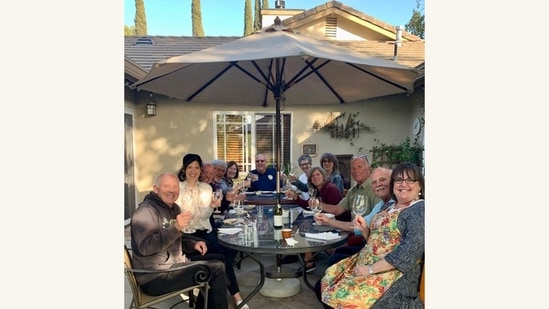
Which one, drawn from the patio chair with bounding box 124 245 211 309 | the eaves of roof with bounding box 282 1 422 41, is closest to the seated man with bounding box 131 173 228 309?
the patio chair with bounding box 124 245 211 309

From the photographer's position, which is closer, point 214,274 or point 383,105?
point 214,274

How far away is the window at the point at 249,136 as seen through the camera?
696cm

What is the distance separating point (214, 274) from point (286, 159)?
15.4 ft

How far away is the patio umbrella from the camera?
2.27 meters

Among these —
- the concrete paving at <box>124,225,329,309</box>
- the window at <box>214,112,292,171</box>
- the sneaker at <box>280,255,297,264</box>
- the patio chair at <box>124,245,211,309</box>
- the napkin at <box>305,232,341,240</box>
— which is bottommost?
the concrete paving at <box>124,225,329,309</box>

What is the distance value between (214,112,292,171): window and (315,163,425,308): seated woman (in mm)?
4867

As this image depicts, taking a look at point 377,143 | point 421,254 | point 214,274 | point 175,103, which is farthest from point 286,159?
point 421,254

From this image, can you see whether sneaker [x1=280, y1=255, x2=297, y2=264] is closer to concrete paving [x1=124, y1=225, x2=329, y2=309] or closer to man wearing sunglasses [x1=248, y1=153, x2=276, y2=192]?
concrete paving [x1=124, y1=225, x2=329, y2=309]

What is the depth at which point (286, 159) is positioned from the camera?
700 cm

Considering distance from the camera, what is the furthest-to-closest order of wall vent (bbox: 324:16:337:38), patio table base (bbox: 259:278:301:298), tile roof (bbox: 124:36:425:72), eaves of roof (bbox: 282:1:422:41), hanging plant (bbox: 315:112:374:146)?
wall vent (bbox: 324:16:337:38) < eaves of roof (bbox: 282:1:422:41) < tile roof (bbox: 124:36:425:72) < hanging plant (bbox: 315:112:374:146) < patio table base (bbox: 259:278:301:298)

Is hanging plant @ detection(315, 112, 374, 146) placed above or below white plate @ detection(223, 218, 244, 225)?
above

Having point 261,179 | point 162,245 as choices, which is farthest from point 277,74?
point 261,179
